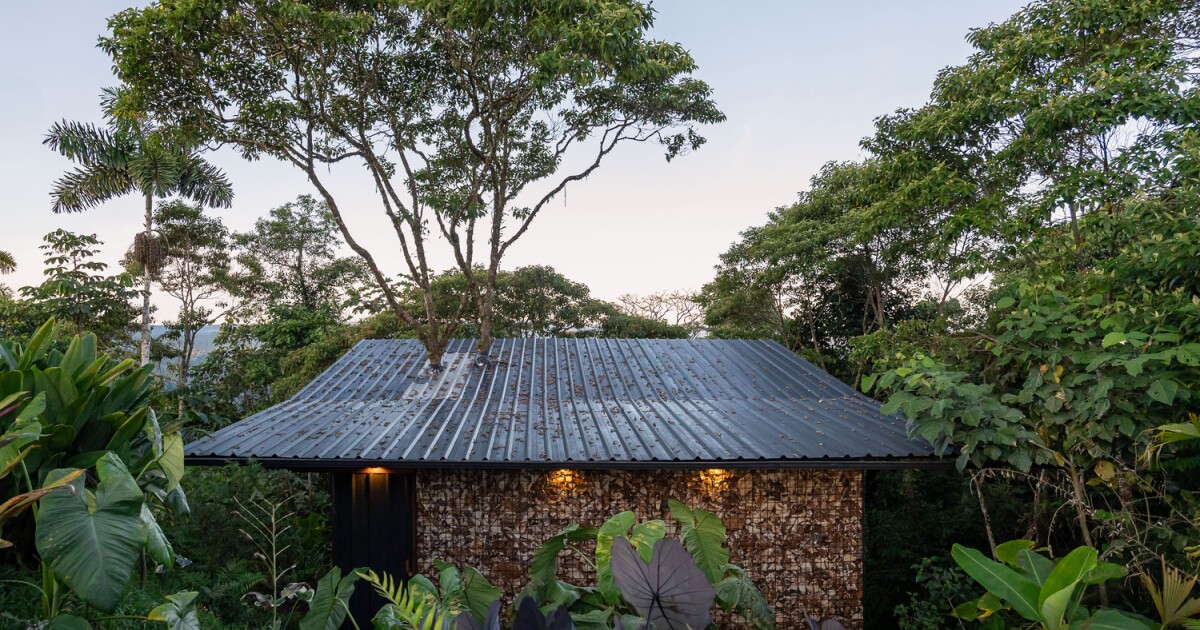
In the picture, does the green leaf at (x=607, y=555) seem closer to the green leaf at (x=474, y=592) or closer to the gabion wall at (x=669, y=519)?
the green leaf at (x=474, y=592)

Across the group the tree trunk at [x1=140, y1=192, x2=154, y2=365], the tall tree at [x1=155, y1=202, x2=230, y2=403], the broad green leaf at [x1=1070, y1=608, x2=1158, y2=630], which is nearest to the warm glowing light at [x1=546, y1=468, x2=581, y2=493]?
the broad green leaf at [x1=1070, y1=608, x2=1158, y2=630]

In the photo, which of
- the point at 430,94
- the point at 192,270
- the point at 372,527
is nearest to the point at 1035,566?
the point at 372,527

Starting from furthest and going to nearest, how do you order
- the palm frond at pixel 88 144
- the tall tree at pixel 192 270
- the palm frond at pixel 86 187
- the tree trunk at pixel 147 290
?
the tall tree at pixel 192 270 → the palm frond at pixel 86 187 → the tree trunk at pixel 147 290 → the palm frond at pixel 88 144

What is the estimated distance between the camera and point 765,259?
13094mm

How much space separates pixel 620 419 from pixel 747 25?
7485 millimetres

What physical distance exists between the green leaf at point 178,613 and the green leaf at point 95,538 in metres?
0.21

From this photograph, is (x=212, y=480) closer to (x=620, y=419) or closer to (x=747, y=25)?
(x=620, y=419)

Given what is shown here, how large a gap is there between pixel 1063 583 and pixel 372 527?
488 cm

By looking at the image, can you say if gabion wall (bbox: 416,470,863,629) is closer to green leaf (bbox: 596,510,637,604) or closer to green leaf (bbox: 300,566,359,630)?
green leaf (bbox: 596,510,637,604)

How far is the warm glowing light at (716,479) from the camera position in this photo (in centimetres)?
534

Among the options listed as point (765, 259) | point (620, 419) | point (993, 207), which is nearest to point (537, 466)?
point (620, 419)

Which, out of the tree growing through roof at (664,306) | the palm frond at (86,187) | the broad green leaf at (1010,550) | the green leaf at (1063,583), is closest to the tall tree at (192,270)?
the palm frond at (86,187)

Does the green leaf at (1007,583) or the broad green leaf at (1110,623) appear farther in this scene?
the green leaf at (1007,583)

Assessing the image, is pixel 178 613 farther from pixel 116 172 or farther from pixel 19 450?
pixel 116 172
